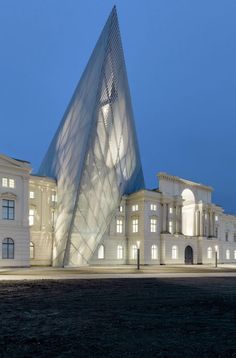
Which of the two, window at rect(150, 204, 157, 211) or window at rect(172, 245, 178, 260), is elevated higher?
window at rect(150, 204, 157, 211)

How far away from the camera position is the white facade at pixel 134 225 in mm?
53625

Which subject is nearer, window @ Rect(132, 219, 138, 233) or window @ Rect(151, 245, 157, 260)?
window @ Rect(151, 245, 157, 260)

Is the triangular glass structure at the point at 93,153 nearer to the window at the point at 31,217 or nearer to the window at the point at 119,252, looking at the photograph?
the window at the point at 31,217

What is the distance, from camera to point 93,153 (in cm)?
5250

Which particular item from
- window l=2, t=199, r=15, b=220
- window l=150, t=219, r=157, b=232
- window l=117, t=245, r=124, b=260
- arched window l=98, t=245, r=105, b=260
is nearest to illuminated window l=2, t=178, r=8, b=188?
window l=2, t=199, r=15, b=220

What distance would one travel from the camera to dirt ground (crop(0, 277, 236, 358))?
8.57 metres

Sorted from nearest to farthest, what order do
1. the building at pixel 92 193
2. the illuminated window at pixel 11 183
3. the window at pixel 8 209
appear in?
1. the building at pixel 92 193
2. the window at pixel 8 209
3. the illuminated window at pixel 11 183

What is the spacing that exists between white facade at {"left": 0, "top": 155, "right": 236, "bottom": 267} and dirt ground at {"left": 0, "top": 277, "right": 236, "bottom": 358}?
121 ft

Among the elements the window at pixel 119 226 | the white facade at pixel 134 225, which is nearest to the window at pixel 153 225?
the white facade at pixel 134 225

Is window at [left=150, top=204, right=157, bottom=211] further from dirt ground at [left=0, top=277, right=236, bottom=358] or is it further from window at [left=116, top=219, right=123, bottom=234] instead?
dirt ground at [left=0, top=277, right=236, bottom=358]

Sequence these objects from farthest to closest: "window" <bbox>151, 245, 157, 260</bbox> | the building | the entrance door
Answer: the entrance door, "window" <bbox>151, 245, 157, 260</bbox>, the building

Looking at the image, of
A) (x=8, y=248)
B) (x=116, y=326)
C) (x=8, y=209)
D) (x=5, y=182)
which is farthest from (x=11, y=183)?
(x=116, y=326)

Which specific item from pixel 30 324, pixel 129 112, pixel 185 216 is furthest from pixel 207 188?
pixel 30 324

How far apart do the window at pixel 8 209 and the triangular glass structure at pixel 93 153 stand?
25.1 ft
